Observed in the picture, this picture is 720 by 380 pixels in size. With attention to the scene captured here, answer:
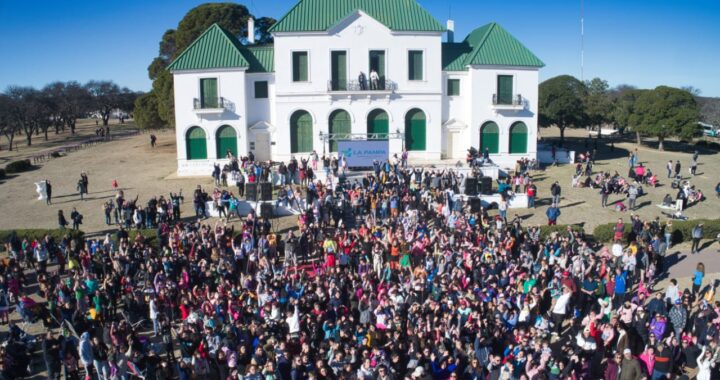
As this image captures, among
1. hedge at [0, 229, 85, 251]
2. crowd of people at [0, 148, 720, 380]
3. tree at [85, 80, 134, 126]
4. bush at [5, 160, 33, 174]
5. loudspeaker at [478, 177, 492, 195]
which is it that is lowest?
crowd of people at [0, 148, 720, 380]

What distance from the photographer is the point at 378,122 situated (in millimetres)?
38906

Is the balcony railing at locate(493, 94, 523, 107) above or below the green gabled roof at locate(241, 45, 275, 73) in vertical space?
below

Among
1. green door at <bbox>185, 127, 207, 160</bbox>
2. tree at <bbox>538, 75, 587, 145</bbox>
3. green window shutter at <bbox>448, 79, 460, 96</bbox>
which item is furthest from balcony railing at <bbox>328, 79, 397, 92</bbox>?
tree at <bbox>538, 75, 587, 145</bbox>

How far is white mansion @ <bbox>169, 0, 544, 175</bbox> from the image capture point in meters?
37.5

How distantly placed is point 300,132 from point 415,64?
31.5ft

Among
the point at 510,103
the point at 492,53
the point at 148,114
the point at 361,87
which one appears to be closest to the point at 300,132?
the point at 361,87

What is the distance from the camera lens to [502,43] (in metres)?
39.6

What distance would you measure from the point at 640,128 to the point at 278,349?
51616 mm

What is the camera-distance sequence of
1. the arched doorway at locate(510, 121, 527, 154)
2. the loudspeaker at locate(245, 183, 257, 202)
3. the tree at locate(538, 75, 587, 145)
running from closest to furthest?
the loudspeaker at locate(245, 183, 257, 202) < the arched doorway at locate(510, 121, 527, 154) < the tree at locate(538, 75, 587, 145)

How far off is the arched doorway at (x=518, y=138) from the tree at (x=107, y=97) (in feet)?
238

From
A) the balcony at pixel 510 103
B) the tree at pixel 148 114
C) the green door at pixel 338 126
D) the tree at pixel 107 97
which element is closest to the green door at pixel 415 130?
the green door at pixel 338 126

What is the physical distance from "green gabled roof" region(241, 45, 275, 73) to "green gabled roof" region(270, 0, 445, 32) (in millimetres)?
2302

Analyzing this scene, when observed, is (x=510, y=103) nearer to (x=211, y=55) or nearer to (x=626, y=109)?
(x=211, y=55)

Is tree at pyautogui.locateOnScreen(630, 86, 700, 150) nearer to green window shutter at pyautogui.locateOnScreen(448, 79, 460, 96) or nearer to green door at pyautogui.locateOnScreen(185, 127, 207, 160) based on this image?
green window shutter at pyautogui.locateOnScreen(448, 79, 460, 96)
